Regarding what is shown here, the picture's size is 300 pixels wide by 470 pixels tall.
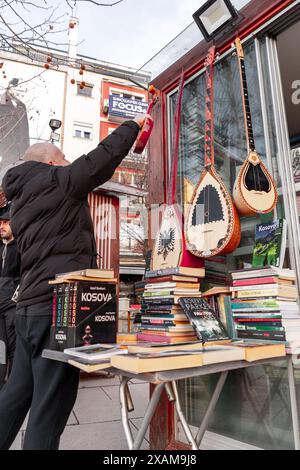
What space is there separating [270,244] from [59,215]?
104 cm

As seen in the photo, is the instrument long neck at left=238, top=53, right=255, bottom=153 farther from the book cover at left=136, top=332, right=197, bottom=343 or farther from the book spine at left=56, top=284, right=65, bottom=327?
the book spine at left=56, top=284, right=65, bottom=327

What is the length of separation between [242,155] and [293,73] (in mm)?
1774

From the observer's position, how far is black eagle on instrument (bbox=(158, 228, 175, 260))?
1986 mm

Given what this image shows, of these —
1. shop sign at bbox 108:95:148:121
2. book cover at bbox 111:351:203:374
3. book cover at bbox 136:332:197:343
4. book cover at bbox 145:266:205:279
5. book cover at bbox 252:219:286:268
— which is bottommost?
book cover at bbox 111:351:203:374

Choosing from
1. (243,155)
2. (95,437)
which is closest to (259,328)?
(243,155)

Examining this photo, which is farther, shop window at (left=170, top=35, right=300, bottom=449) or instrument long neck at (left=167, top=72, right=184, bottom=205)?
instrument long neck at (left=167, top=72, right=184, bottom=205)

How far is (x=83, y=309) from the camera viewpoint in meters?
1.46

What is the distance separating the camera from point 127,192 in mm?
5723

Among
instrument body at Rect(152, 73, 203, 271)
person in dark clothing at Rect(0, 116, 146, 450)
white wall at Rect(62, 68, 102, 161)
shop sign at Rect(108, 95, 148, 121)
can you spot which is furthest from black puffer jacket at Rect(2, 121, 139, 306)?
white wall at Rect(62, 68, 102, 161)

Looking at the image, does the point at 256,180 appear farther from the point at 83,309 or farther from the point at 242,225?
the point at 83,309

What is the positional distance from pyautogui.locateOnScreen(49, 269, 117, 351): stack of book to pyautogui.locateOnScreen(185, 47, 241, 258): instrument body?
0.53 meters

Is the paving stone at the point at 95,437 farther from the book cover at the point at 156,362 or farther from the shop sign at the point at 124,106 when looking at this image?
the shop sign at the point at 124,106

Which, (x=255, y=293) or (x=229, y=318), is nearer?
(x=255, y=293)
